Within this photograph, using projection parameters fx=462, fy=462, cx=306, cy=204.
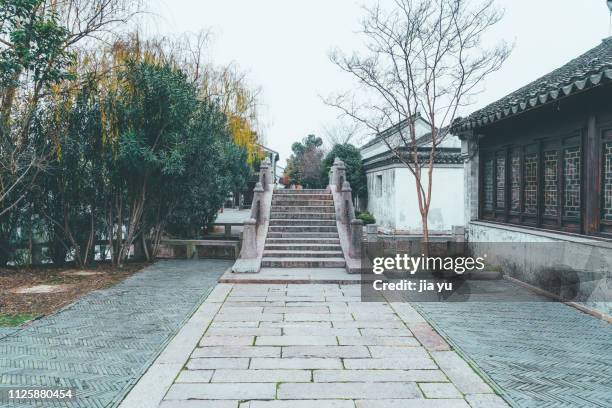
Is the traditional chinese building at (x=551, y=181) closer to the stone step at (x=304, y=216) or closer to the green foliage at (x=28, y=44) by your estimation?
the stone step at (x=304, y=216)

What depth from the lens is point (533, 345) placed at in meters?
5.54

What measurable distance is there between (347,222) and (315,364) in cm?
812

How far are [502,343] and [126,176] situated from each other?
897 cm

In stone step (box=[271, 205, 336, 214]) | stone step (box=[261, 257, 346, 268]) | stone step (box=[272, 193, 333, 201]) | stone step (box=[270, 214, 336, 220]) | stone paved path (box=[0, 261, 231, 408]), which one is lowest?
stone paved path (box=[0, 261, 231, 408])

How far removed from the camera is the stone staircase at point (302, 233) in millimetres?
10805

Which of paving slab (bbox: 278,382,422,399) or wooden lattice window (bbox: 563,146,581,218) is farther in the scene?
wooden lattice window (bbox: 563,146,581,218)

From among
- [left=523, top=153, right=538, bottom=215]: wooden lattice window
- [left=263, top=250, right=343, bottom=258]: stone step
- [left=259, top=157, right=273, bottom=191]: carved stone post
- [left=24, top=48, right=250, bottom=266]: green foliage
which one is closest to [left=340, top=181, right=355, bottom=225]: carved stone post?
[left=263, top=250, right=343, bottom=258]: stone step

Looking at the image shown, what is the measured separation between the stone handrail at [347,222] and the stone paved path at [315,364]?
11.3ft

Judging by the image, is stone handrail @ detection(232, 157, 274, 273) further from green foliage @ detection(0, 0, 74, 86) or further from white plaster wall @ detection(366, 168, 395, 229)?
white plaster wall @ detection(366, 168, 395, 229)

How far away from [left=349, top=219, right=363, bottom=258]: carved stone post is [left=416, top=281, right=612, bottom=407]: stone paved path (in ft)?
10.6

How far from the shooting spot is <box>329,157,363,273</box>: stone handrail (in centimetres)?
1087

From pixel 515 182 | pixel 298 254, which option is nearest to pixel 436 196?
pixel 515 182

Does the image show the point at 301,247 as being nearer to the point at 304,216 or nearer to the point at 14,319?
the point at 304,216

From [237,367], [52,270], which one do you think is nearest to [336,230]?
[52,270]
